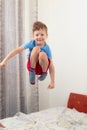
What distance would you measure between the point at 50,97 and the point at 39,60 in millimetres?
2138

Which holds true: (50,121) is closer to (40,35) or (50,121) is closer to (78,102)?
(78,102)

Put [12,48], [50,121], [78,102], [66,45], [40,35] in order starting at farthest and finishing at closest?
[66,45] → [12,48] → [78,102] → [50,121] → [40,35]

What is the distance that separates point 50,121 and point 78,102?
0.60m

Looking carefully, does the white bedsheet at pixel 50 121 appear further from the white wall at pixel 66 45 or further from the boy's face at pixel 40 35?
the boy's face at pixel 40 35

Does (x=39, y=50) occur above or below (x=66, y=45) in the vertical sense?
below

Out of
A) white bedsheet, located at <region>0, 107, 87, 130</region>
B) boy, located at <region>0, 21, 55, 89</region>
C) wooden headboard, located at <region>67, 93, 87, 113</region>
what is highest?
boy, located at <region>0, 21, 55, 89</region>

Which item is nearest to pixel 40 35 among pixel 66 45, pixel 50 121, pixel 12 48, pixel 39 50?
pixel 39 50

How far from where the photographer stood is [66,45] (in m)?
3.16

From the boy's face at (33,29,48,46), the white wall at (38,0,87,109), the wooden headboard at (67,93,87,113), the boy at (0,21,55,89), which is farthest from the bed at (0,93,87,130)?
the boy's face at (33,29,48,46)

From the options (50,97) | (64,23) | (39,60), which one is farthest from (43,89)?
(39,60)

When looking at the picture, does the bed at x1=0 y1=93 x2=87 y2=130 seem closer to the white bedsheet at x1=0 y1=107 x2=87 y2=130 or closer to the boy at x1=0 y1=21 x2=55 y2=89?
the white bedsheet at x1=0 y1=107 x2=87 y2=130

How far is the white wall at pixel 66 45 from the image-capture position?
2943mm

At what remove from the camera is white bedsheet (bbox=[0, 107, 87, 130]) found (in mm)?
2201

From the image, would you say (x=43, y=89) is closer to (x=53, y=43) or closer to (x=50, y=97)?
(x=50, y=97)
